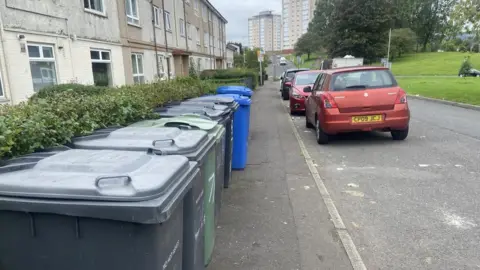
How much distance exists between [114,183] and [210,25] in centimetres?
3741

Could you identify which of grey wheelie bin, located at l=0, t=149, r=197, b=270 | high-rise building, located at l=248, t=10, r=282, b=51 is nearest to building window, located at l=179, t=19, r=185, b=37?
grey wheelie bin, located at l=0, t=149, r=197, b=270

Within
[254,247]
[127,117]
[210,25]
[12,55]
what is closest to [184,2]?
[210,25]

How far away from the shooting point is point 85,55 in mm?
11617

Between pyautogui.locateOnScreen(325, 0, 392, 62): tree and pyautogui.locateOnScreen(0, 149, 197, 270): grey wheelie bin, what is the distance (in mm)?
44796

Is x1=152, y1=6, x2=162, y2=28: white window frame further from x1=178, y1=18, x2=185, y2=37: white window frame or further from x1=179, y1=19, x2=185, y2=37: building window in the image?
x1=179, y1=19, x2=185, y2=37: building window

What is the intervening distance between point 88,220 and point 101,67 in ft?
43.0

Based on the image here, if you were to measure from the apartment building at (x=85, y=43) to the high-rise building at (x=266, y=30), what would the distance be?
11464cm

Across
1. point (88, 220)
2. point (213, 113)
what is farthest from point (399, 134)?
point (88, 220)

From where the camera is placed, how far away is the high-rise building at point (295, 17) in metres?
120

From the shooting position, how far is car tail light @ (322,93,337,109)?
666 centimetres

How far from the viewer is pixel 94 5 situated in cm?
1261

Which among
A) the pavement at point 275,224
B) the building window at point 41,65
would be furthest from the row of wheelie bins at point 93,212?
the building window at point 41,65

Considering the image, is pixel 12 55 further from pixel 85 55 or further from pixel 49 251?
pixel 49 251

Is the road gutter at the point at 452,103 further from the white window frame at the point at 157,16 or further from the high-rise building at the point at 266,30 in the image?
the high-rise building at the point at 266,30
